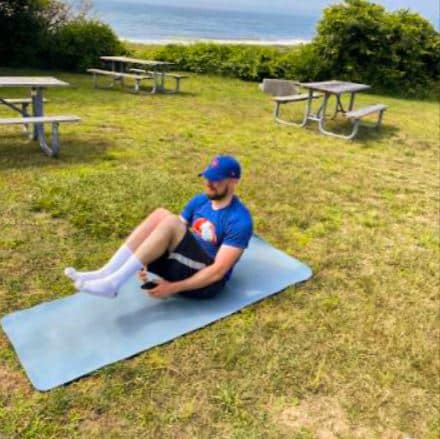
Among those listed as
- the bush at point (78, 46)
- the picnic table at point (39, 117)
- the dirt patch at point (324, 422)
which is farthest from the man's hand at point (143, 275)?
the bush at point (78, 46)

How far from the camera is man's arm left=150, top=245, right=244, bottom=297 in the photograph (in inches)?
109

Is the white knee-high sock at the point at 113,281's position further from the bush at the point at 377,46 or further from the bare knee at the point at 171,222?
the bush at the point at 377,46

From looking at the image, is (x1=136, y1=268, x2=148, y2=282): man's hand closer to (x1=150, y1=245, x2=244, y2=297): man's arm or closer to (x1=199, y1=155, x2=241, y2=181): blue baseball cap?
(x1=150, y1=245, x2=244, y2=297): man's arm

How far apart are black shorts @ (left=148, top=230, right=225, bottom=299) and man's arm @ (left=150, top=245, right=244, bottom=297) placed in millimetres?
Answer: 36

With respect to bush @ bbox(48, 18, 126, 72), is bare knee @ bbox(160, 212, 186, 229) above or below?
below

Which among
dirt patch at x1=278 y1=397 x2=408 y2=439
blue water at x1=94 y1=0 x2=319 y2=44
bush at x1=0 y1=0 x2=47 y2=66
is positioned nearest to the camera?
dirt patch at x1=278 y1=397 x2=408 y2=439

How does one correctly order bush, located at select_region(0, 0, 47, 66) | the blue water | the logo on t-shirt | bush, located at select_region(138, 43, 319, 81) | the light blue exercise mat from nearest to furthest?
1. the light blue exercise mat
2. the logo on t-shirt
3. bush, located at select_region(0, 0, 47, 66)
4. bush, located at select_region(138, 43, 319, 81)
5. the blue water

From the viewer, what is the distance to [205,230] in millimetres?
2965

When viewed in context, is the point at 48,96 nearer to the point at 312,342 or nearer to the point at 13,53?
the point at 13,53

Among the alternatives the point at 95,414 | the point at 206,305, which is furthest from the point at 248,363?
the point at 95,414

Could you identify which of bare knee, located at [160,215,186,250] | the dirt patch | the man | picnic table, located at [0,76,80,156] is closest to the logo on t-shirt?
the man

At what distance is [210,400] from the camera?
2.37 m

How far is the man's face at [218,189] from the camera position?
2760 millimetres

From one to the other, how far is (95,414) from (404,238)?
328 cm
